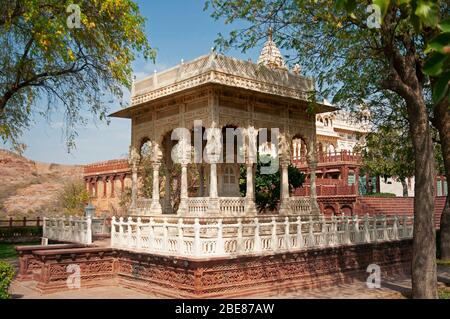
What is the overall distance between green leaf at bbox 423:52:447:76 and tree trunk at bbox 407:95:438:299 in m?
8.36

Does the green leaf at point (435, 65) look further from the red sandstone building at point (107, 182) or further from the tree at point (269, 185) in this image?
the red sandstone building at point (107, 182)

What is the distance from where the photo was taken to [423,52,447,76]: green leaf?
97.0 inches

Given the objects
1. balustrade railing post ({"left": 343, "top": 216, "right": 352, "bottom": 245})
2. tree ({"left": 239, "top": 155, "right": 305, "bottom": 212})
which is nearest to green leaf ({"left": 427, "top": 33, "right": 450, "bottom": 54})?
balustrade railing post ({"left": 343, "top": 216, "right": 352, "bottom": 245})

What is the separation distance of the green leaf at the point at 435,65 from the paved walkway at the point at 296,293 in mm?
9949

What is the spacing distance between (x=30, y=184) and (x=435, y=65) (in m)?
64.4

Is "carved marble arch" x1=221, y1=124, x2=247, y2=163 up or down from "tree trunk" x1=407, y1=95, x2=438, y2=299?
up

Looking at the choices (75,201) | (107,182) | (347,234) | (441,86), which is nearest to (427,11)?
(441,86)

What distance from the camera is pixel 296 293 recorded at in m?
12.2

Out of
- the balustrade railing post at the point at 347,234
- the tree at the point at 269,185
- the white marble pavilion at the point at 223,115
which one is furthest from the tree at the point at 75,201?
the balustrade railing post at the point at 347,234

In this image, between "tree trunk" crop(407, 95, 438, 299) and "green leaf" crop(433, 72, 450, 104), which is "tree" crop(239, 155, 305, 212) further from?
"green leaf" crop(433, 72, 450, 104)

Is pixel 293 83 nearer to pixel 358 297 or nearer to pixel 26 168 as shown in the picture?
pixel 358 297

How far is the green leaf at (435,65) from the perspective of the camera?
246cm

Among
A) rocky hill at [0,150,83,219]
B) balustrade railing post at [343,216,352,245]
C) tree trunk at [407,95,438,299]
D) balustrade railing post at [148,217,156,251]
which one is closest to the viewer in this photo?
tree trunk at [407,95,438,299]

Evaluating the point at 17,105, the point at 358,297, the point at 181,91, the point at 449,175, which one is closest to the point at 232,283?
the point at 358,297
